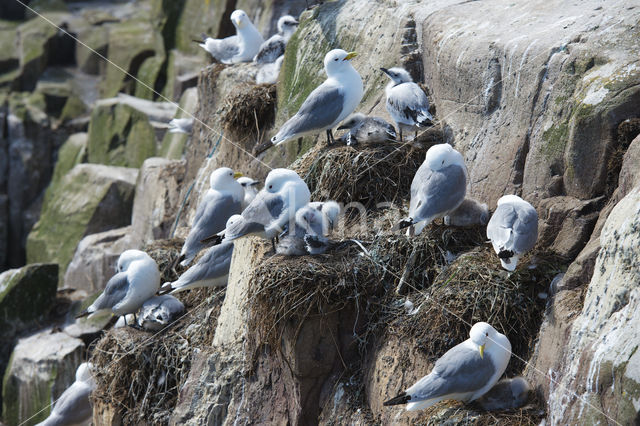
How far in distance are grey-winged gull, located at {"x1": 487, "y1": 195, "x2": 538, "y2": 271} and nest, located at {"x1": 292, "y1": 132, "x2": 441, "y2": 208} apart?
3.96 ft

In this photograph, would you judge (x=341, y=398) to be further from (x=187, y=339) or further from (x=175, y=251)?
(x=175, y=251)

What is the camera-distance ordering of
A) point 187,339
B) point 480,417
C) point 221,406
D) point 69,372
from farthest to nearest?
1. point 69,372
2. point 187,339
3. point 221,406
4. point 480,417

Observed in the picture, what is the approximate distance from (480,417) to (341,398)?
3.55 ft

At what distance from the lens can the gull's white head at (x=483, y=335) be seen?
4180mm

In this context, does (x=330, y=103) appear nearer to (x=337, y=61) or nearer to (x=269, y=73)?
(x=337, y=61)

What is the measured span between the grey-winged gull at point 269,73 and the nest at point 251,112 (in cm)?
26

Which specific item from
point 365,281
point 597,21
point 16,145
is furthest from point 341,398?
point 16,145

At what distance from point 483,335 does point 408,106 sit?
2056mm

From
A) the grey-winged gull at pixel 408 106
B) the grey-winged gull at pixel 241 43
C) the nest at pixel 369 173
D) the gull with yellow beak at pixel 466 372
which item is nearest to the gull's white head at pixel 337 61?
the grey-winged gull at pixel 408 106

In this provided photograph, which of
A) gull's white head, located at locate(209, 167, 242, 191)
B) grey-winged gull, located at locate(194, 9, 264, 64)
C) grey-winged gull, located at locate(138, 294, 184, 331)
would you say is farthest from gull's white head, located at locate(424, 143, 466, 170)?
grey-winged gull, located at locate(194, 9, 264, 64)

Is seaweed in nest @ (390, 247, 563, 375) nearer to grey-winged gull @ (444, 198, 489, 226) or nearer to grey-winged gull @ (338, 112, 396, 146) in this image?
grey-winged gull @ (444, 198, 489, 226)

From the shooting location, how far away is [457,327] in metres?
4.58

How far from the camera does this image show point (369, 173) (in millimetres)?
5684

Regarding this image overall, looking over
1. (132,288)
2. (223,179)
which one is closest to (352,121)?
(223,179)
